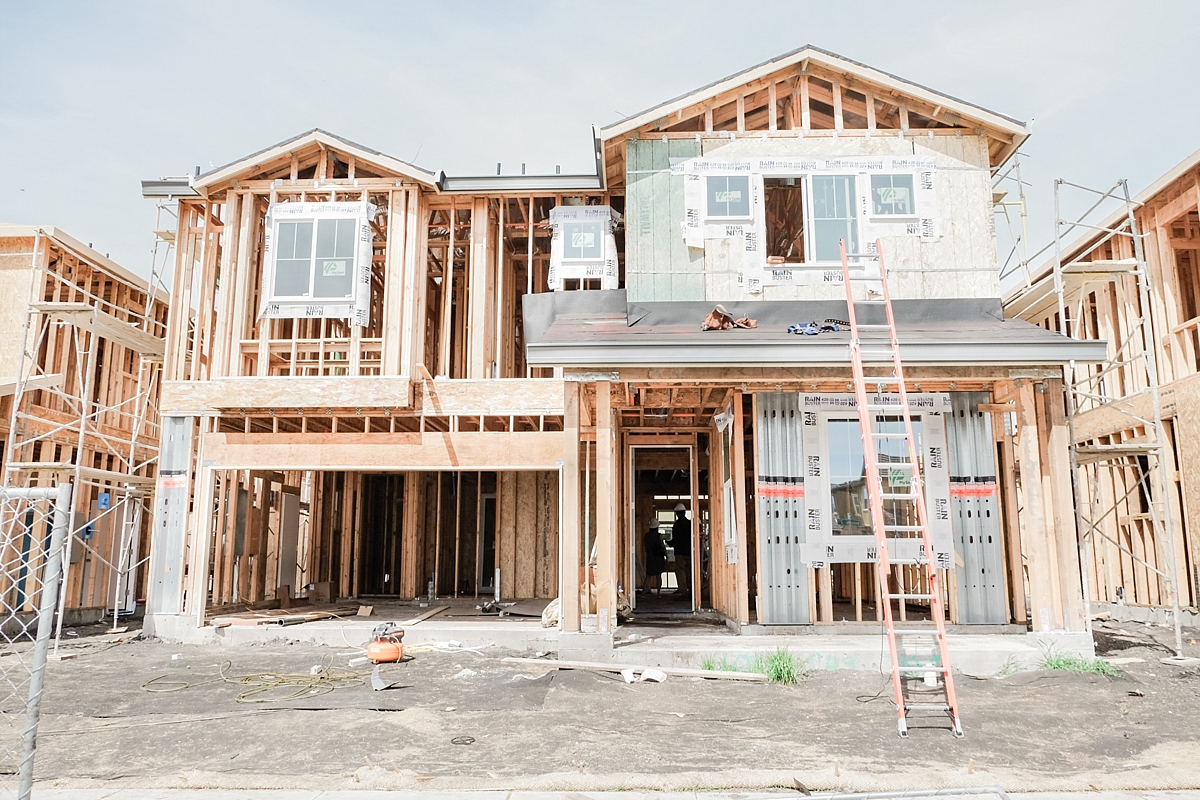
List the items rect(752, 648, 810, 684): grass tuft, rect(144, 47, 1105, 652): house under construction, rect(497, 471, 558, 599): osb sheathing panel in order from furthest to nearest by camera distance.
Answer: rect(497, 471, 558, 599): osb sheathing panel
rect(144, 47, 1105, 652): house under construction
rect(752, 648, 810, 684): grass tuft

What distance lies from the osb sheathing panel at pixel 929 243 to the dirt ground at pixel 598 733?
532cm

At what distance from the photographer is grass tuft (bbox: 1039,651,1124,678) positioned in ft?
28.9

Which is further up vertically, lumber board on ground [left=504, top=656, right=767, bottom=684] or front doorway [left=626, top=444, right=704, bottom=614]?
front doorway [left=626, top=444, right=704, bottom=614]

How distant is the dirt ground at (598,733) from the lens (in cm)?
535

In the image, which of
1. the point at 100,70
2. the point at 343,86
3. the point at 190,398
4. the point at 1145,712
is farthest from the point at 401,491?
the point at 1145,712

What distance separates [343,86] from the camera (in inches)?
602

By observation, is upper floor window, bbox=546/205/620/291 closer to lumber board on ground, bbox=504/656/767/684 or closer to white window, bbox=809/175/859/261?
white window, bbox=809/175/859/261

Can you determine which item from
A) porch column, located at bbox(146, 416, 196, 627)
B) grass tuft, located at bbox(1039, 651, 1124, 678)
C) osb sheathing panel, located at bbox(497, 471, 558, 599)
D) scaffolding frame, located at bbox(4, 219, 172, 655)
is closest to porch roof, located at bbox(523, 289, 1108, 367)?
grass tuft, located at bbox(1039, 651, 1124, 678)

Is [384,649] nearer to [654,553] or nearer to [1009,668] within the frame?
[1009,668]

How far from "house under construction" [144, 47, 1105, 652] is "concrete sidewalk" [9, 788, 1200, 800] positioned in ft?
14.2

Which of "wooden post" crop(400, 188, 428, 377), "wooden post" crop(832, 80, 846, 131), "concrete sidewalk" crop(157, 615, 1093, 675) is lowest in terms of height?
"concrete sidewalk" crop(157, 615, 1093, 675)

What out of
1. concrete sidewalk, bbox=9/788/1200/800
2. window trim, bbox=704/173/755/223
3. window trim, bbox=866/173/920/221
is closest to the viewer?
concrete sidewalk, bbox=9/788/1200/800

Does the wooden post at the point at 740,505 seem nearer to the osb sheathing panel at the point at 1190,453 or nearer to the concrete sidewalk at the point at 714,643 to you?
the concrete sidewalk at the point at 714,643

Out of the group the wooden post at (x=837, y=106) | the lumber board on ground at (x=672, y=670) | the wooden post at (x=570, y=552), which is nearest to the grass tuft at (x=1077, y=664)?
the lumber board on ground at (x=672, y=670)
